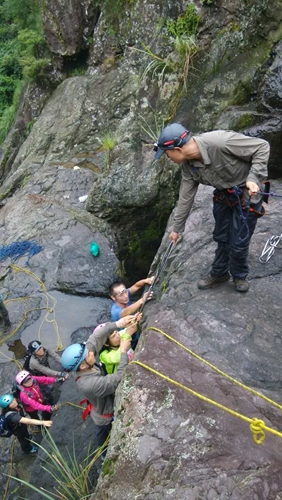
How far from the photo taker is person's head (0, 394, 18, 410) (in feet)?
15.6

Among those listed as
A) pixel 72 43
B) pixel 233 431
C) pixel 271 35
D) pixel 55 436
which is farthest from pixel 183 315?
pixel 72 43

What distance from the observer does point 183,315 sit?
12.4ft

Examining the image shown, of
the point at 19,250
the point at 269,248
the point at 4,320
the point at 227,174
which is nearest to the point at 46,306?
the point at 4,320

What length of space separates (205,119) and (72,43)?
27.9 feet

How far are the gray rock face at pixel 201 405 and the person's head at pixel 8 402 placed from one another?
2.09m

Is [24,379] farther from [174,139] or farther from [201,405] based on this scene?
[174,139]

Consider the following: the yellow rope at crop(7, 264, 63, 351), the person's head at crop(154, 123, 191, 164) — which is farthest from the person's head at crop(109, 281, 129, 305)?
the yellow rope at crop(7, 264, 63, 351)

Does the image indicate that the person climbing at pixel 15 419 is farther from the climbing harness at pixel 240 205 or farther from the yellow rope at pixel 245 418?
the climbing harness at pixel 240 205

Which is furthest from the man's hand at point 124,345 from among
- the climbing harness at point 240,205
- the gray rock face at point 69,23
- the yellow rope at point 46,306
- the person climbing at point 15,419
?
the gray rock face at point 69,23

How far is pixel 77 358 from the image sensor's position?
3682mm

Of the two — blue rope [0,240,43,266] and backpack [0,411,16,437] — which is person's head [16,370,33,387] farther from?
blue rope [0,240,43,266]

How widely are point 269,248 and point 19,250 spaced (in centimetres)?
628

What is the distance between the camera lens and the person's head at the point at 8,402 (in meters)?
4.76

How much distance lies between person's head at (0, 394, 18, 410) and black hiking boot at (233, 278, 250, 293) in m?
2.98
